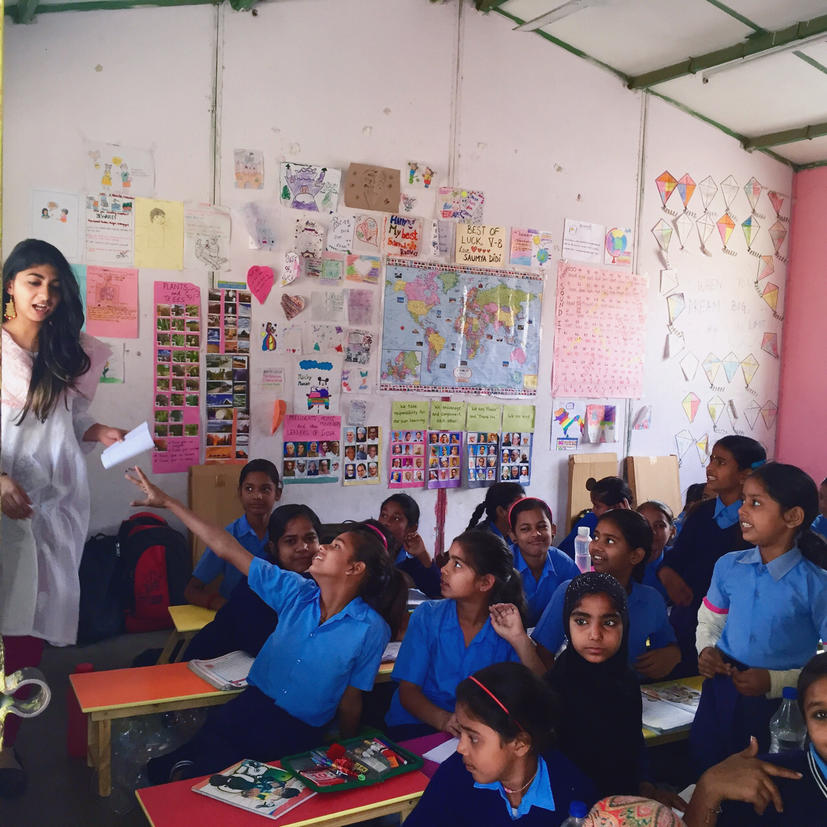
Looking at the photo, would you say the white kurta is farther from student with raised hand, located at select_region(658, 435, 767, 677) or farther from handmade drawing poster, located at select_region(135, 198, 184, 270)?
student with raised hand, located at select_region(658, 435, 767, 677)

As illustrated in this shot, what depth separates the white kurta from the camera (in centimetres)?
225

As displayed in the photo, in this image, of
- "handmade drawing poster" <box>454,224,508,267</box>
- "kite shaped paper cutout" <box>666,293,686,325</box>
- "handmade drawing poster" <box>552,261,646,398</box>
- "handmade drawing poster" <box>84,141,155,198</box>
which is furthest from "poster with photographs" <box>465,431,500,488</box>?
"handmade drawing poster" <box>84,141,155,198</box>

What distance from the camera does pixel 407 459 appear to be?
4.30m

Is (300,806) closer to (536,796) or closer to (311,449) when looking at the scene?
(536,796)

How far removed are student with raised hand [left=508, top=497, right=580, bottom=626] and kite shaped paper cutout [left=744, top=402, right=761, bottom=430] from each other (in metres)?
3.23

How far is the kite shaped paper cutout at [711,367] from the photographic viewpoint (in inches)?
213

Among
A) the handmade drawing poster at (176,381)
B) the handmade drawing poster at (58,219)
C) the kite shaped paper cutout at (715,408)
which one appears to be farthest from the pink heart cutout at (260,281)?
the kite shaped paper cutout at (715,408)

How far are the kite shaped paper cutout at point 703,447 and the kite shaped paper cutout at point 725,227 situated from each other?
4.17ft

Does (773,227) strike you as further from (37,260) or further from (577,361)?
(37,260)

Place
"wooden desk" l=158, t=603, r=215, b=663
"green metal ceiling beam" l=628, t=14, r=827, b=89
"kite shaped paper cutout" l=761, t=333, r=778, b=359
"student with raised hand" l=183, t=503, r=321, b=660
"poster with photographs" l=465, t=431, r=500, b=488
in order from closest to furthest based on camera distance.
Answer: "student with raised hand" l=183, t=503, r=321, b=660, "wooden desk" l=158, t=603, r=215, b=663, "green metal ceiling beam" l=628, t=14, r=827, b=89, "poster with photographs" l=465, t=431, r=500, b=488, "kite shaped paper cutout" l=761, t=333, r=778, b=359

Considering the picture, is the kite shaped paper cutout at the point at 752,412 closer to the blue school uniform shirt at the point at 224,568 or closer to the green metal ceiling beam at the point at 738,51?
the green metal ceiling beam at the point at 738,51

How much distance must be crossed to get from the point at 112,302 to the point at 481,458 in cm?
213

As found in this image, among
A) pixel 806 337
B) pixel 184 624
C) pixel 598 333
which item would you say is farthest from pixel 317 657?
pixel 806 337

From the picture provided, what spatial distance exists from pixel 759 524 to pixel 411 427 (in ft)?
7.90
